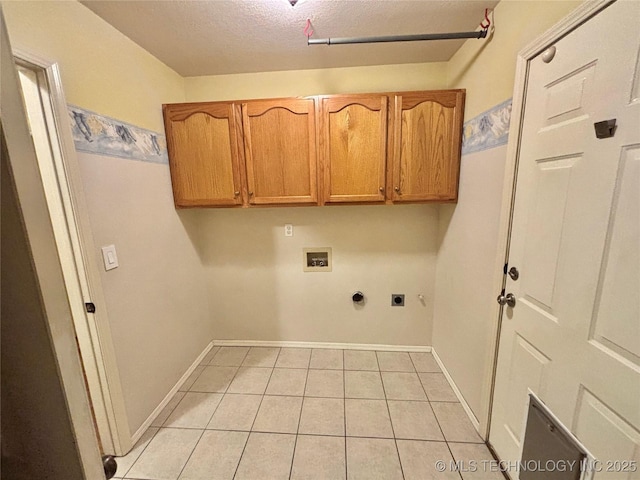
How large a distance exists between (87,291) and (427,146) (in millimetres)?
2148

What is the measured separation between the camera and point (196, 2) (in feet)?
4.02

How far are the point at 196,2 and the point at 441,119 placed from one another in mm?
1526

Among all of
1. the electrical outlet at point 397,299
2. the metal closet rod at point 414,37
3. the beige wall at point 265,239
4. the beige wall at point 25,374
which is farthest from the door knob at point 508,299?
the beige wall at point 25,374

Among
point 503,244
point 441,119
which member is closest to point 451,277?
point 503,244

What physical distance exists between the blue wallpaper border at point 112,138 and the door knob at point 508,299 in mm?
2192

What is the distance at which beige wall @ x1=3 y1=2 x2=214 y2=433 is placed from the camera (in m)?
1.16

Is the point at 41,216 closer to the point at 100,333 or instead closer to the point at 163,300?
the point at 100,333

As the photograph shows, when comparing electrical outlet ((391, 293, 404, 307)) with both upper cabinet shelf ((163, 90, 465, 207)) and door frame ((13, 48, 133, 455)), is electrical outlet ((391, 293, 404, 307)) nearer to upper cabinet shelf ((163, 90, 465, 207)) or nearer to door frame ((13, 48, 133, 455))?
upper cabinet shelf ((163, 90, 465, 207))

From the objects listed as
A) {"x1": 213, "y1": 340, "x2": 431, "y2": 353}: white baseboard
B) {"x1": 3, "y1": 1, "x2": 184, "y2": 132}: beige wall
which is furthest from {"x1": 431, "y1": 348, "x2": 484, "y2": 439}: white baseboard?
{"x1": 3, "y1": 1, "x2": 184, "y2": 132}: beige wall

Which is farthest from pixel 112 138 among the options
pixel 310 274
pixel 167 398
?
pixel 167 398

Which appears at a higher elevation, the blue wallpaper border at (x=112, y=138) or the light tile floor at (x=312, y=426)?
the blue wallpaper border at (x=112, y=138)

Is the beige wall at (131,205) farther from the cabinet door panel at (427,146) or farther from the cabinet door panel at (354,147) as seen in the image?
the cabinet door panel at (427,146)

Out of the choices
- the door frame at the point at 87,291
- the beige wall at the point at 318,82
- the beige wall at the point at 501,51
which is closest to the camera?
the beige wall at the point at 501,51

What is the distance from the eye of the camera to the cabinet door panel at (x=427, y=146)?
1654mm
